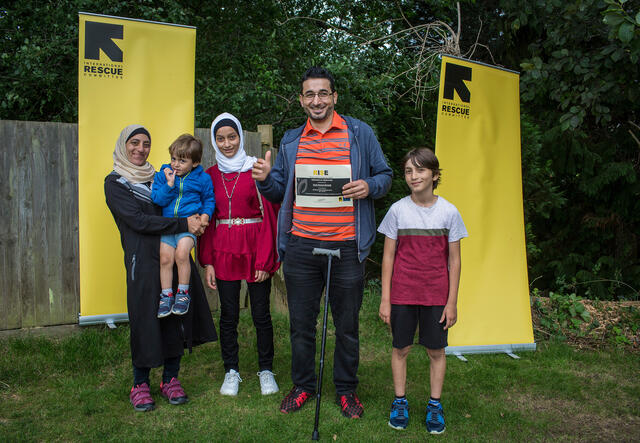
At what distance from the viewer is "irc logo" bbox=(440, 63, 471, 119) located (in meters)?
4.45

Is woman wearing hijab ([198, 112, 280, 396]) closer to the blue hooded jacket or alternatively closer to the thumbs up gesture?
the blue hooded jacket

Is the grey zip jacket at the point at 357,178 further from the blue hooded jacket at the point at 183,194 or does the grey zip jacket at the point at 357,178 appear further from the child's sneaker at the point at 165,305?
the child's sneaker at the point at 165,305

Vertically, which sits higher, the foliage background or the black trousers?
the foliage background

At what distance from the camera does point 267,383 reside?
3.92 m

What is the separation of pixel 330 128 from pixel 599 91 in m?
2.39

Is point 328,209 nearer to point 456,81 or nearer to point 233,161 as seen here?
point 233,161


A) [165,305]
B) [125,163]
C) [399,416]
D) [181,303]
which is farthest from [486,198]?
[125,163]

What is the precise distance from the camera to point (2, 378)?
416cm

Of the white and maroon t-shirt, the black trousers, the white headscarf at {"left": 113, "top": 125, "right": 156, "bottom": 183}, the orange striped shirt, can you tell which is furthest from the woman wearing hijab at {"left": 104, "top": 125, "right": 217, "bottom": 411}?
the white and maroon t-shirt

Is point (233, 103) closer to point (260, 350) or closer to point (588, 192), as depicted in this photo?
point (260, 350)

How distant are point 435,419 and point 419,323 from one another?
1.97 feet

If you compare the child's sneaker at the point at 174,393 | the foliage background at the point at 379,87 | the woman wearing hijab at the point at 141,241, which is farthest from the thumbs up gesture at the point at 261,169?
the foliage background at the point at 379,87

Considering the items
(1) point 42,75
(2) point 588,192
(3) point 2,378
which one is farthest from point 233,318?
(2) point 588,192

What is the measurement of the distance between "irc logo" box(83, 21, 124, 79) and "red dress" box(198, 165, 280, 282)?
1.45 metres
